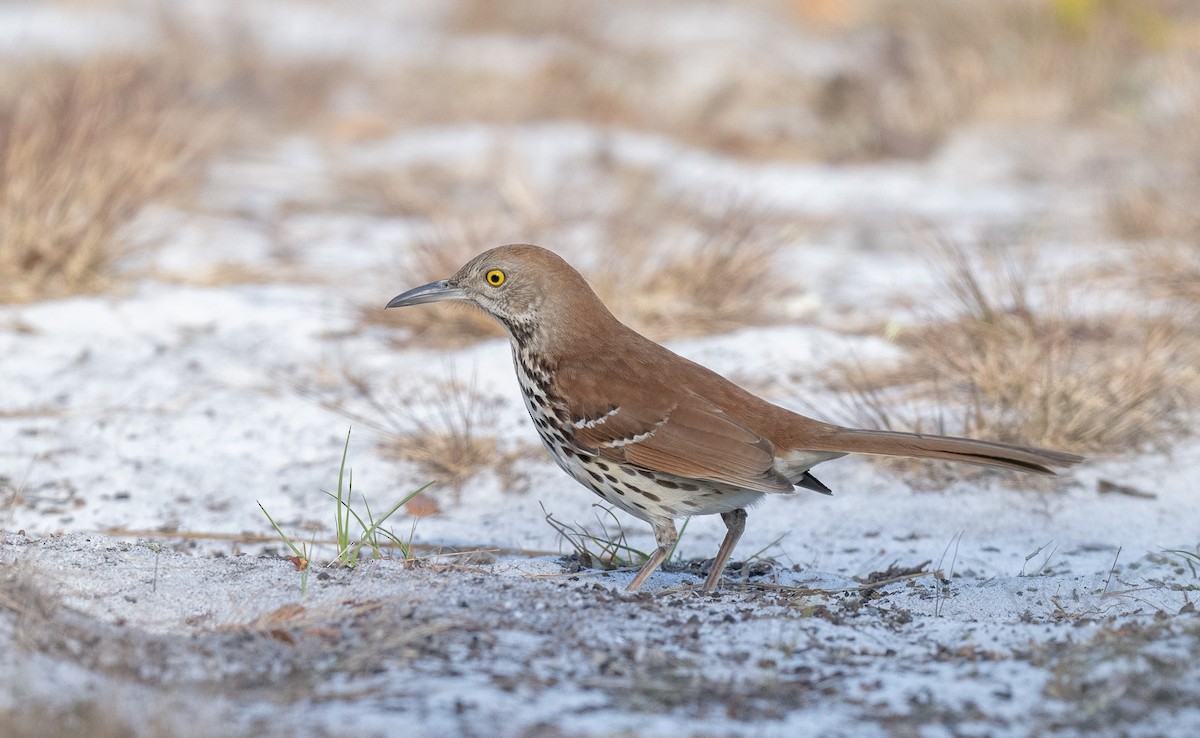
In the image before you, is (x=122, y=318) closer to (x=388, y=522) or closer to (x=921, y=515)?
(x=388, y=522)

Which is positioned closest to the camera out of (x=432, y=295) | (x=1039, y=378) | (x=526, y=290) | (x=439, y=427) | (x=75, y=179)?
(x=526, y=290)

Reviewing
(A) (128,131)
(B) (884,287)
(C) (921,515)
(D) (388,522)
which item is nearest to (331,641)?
(D) (388,522)

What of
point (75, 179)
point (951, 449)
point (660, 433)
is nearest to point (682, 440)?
point (660, 433)

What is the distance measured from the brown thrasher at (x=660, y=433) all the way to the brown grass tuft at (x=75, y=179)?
11.1 ft

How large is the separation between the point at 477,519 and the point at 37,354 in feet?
7.75

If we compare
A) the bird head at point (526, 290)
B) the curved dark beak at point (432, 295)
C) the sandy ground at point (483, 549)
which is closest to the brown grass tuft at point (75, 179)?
the sandy ground at point (483, 549)

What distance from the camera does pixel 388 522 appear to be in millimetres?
4793

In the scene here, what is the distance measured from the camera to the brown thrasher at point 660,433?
3564 millimetres

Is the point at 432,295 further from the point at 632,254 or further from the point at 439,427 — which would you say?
the point at 632,254

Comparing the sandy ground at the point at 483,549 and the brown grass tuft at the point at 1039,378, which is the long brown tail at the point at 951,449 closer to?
the sandy ground at the point at 483,549

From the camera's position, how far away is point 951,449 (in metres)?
3.53

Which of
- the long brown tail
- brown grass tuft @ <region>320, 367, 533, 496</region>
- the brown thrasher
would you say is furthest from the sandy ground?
the long brown tail

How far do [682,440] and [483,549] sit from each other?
862mm

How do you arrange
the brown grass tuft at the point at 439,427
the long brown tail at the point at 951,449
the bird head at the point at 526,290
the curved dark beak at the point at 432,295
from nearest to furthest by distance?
the long brown tail at the point at 951,449 < the bird head at the point at 526,290 < the curved dark beak at the point at 432,295 < the brown grass tuft at the point at 439,427
